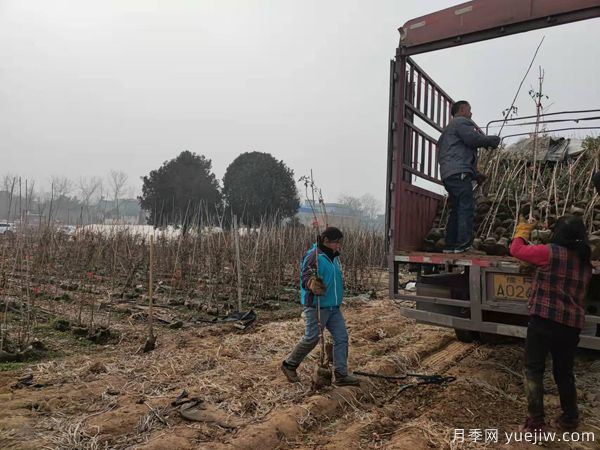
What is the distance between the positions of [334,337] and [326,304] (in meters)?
0.30

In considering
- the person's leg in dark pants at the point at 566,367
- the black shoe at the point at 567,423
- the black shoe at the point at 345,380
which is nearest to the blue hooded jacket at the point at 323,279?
the black shoe at the point at 345,380

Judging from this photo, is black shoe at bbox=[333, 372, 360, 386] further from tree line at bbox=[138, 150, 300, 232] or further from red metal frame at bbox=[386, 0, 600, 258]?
tree line at bbox=[138, 150, 300, 232]

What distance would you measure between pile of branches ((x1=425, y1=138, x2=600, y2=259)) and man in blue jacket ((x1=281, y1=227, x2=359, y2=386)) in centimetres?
131

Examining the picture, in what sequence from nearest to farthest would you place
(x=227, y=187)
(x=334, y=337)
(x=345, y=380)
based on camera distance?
1. (x=345, y=380)
2. (x=334, y=337)
3. (x=227, y=187)

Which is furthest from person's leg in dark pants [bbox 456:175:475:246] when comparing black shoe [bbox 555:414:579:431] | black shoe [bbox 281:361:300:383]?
black shoe [bbox 281:361:300:383]

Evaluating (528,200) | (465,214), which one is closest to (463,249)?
(465,214)

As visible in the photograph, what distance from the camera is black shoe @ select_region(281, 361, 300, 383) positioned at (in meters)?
3.76

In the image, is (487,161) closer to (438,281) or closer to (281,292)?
(438,281)

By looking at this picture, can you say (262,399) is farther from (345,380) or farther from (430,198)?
(430,198)

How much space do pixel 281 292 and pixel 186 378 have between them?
540 cm

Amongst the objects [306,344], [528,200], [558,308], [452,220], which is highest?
[528,200]

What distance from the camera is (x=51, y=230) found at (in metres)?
9.41

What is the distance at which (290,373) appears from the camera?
12.4 ft

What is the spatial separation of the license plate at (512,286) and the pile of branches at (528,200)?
66 cm
